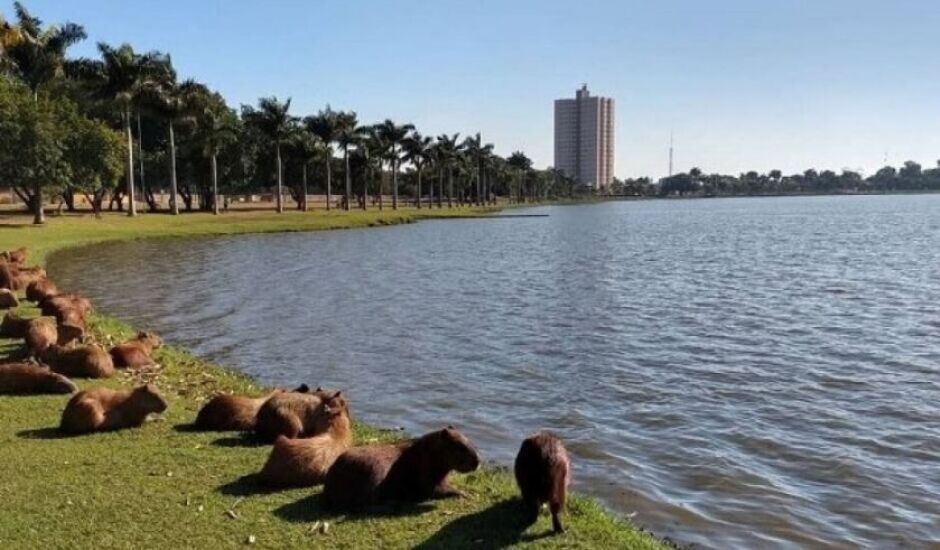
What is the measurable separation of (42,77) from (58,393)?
219 ft

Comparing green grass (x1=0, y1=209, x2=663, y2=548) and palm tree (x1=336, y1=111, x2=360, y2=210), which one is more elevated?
palm tree (x1=336, y1=111, x2=360, y2=210)

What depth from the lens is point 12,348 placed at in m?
14.2

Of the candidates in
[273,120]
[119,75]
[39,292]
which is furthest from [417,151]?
[39,292]

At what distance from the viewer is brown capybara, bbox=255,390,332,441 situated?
9414mm

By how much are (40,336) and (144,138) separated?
94007 millimetres

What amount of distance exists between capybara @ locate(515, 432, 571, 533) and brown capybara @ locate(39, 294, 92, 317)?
1251cm

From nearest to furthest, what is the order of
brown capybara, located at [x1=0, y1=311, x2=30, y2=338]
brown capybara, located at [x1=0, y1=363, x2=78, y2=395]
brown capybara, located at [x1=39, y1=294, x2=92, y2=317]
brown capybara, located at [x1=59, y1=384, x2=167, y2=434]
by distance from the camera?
brown capybara, located at [x1=59, y1=384, x2=167, y2=434] → brown capybara, located at [x1=0, y1=363, x2=78, y2=395] → brown capybara, located at [x1=0, y1=311, x2=30, y2=338] → brown capybara, located at [x1=39, y1=294, x2=92, y2=317]

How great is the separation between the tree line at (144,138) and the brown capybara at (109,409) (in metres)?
25.8

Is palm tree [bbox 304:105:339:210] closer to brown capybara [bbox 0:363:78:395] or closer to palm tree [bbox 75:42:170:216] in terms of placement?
palm tree [bbox 75:42:170:216]

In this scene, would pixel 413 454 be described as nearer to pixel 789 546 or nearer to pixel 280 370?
pixel 789 546

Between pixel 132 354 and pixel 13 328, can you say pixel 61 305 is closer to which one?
pixel 13 328

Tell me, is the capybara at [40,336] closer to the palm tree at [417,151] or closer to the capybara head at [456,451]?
the capybara head at [456,451]

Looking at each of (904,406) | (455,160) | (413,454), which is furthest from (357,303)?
(455,160)

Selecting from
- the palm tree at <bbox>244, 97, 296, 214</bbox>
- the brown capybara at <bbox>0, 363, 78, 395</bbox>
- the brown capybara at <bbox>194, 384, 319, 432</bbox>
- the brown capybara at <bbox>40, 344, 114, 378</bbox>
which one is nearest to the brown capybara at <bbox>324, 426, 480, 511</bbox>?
the brown capybara at <bbox>194, 384, 319, 432</bbox>
